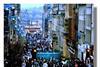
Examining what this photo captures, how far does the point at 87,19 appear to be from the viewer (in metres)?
1.67

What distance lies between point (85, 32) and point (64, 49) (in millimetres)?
167

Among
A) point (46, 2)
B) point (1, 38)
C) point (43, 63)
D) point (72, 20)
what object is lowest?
point (43, 63)

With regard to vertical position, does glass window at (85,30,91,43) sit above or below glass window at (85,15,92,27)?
below

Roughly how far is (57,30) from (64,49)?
0.13m

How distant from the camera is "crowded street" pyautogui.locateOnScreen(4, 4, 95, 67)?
1642 millimetres

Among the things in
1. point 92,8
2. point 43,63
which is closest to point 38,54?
point 43,63

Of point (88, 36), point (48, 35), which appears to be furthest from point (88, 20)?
point (48, 35)

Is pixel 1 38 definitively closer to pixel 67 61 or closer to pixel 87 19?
pixel 67 61

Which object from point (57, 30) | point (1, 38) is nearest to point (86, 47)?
point (57, 30)

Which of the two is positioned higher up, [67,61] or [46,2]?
[46,2]

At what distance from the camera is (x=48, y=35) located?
166 cm

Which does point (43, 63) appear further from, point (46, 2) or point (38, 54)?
point (46, 2)

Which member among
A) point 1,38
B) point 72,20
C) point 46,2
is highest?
point 46,2

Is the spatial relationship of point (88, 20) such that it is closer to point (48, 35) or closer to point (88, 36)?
point (88, 36)
